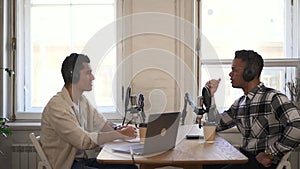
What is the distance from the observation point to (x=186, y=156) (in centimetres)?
195

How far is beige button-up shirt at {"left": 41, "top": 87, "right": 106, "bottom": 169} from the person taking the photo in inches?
90.1

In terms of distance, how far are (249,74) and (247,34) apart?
1.22 meters

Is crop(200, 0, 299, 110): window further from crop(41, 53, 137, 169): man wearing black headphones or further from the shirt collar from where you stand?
crop(41, 53, 137, 169): man wearing black headphones

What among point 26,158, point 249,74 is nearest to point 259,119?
point 249,74

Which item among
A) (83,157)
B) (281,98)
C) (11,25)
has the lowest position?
(83,157)

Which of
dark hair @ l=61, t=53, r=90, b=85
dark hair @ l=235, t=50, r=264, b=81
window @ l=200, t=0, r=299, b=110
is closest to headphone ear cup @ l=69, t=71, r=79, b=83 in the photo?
dark hair @ l=61, t=53, r=90, b=85

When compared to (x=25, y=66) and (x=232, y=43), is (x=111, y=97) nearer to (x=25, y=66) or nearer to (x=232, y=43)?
(x=25, y=66)

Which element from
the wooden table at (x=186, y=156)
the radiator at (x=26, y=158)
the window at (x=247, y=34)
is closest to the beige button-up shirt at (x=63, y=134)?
the wooden table at (x=186, y=156)

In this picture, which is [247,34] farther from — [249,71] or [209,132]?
[209,132]

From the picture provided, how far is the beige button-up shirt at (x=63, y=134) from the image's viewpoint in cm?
229

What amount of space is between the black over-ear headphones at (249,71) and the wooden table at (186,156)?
0.48m

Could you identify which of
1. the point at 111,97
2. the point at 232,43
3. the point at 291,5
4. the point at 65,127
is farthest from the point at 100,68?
the point at 291,5

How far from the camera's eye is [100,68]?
Answer: 3732mm

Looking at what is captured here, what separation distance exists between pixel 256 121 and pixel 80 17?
6.45 ft
